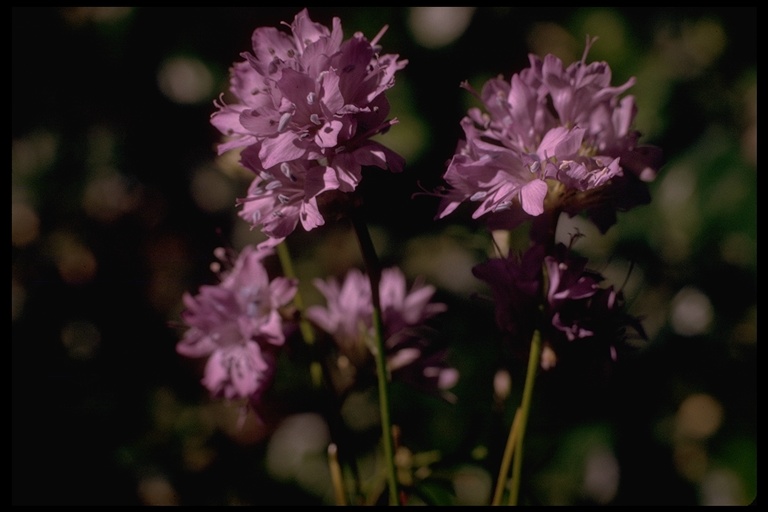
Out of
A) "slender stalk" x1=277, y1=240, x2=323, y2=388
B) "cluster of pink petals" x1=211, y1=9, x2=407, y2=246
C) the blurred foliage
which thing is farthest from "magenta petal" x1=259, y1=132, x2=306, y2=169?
the blurred foliage

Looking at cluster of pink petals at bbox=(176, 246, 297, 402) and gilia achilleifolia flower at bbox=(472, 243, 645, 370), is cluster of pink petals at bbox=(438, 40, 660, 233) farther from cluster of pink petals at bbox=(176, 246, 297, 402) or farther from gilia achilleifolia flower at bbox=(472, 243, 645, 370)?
cluster of pink petals at bbox=(176, 246, 297, 402)

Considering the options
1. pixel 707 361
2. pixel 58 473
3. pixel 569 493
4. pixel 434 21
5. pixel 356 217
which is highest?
pixel 434 21

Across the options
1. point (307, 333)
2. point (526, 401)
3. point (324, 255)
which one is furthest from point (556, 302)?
point (324, 255)

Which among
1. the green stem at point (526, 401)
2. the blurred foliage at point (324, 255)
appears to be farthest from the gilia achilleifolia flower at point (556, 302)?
the blurred foliage at point (324, 255)

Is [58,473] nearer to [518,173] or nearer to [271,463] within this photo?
[271,463]

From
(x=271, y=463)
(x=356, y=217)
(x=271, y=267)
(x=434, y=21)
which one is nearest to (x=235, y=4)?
(x=434, y=21)

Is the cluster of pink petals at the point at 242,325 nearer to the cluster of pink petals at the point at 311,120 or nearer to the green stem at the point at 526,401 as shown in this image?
the cluster of pink petals at the point at 311,120
